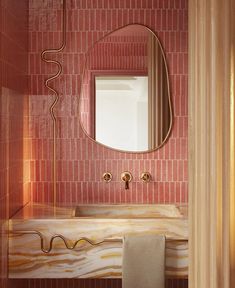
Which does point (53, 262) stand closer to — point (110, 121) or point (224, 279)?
point (110, 121)

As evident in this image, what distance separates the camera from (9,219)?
9.20ft

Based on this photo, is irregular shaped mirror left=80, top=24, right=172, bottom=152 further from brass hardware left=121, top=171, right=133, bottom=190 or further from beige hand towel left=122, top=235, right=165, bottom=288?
beige hand towel left=122, top=235, right=165, bottom=288

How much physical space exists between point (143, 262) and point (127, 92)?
3.53 feet

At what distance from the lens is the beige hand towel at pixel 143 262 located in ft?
8.90

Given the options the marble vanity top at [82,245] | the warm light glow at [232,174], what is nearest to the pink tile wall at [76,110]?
the marble vanity top at [82,245]

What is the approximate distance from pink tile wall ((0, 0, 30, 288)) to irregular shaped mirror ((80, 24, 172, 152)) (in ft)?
1.29

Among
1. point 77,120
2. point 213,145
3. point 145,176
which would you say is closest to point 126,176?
point 145,176

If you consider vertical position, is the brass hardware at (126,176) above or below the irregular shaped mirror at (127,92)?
below

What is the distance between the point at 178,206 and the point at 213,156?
8.48 feet

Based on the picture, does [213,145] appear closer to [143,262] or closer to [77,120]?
[143,262]

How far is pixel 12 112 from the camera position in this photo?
2922 millimetres

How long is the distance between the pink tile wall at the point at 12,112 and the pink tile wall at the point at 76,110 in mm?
91

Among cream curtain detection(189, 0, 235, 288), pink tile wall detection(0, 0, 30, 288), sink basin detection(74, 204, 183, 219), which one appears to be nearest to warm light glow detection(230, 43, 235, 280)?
cream curtain detection(189, 0, 235, 288)

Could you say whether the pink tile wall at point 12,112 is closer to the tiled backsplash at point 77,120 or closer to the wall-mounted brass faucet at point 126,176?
the tiled backsplash at point 77,120
